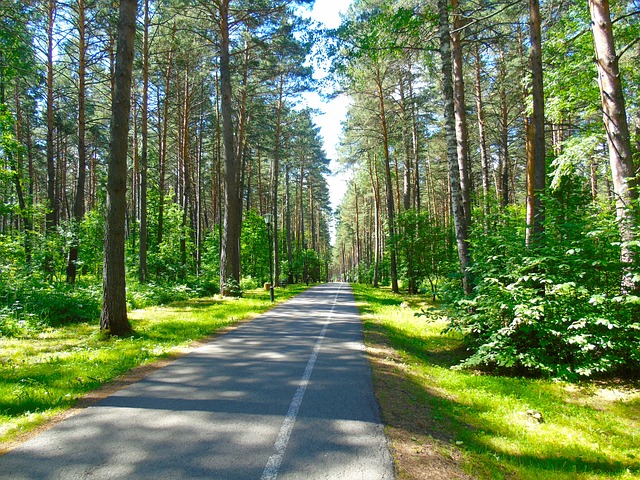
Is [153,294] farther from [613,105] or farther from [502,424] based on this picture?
[613,105]

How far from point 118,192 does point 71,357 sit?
389 cm

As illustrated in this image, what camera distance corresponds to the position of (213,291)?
66.5 feet

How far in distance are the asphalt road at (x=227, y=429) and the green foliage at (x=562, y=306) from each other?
2781 millimetres

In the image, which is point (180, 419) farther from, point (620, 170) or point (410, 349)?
point (620, 170)

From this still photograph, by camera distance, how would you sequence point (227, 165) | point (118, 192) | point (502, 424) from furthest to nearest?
1. point (227, 165)
2. point (118, 192)
3. point (502, 424)

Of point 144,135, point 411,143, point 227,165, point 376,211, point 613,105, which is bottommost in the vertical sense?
point 613,105

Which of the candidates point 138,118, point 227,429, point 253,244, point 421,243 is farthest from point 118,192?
point 253,244

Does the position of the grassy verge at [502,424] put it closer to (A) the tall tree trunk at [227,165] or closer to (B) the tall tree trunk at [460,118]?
(B) the tall tree trunk at [460,118]

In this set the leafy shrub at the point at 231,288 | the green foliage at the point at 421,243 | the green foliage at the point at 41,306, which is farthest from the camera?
the green foliage at the point at 421,243

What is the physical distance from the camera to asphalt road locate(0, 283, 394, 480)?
3.27 meters

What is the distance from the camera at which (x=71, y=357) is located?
6.91 meters

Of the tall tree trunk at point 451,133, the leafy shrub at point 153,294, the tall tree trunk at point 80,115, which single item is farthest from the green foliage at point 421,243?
the tall tree trunk at point 80,115

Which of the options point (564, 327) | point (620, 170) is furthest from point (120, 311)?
point (620, 170)

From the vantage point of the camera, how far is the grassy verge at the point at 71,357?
4676mm
